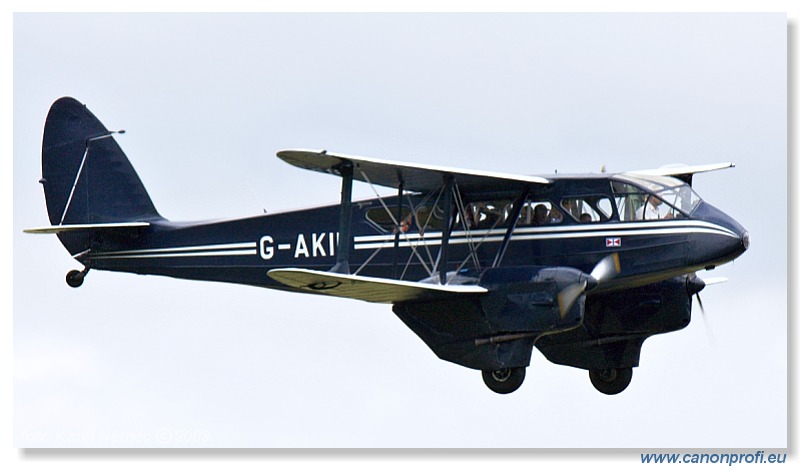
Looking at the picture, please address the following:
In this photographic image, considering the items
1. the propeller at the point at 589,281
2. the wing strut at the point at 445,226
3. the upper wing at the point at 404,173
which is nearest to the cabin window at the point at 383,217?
the upper wing at the point at 404,173

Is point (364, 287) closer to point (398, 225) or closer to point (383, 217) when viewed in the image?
point (398, 225)

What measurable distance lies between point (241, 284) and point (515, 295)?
4.73 meters

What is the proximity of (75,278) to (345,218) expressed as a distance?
16.9 feet

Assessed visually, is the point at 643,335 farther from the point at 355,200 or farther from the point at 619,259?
the point at 355,200

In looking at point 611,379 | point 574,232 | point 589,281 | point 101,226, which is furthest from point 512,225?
point 101,226

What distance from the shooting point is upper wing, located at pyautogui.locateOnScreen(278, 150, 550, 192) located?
65.1ft

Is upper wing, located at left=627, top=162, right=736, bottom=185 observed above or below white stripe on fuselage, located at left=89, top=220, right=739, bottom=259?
above

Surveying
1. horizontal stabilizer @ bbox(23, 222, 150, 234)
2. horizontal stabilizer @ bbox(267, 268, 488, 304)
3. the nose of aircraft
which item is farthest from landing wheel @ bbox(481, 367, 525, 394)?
horizontal stabilizer @ bbox(23, 222, 150, 234)

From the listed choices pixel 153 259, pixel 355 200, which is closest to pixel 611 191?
pixel 355 200

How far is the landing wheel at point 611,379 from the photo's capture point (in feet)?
74.1

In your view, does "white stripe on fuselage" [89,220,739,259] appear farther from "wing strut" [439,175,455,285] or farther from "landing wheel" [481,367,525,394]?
"landing wheel" [481,367,525,394]

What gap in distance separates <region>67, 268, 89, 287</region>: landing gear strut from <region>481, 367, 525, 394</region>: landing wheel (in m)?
6.52

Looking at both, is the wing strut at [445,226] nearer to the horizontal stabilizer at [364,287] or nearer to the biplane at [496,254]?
the biplane at [496,254]

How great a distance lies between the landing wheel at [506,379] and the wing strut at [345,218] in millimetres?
2530
